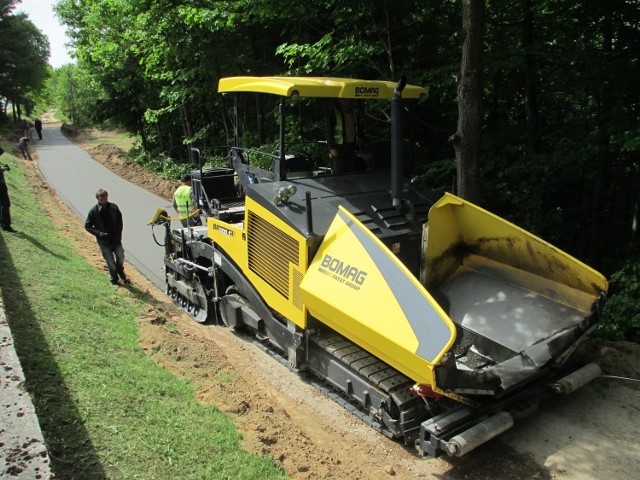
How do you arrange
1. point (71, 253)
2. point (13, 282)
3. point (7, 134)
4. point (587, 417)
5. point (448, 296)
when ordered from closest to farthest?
point (587, 417)
point (448, 296)
point (13, 282)
point (71, 253)
point (7, 134)

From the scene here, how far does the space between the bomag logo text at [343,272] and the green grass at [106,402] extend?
5.05 ft

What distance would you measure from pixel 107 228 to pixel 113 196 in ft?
29.3

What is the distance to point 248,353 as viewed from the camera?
6.37m

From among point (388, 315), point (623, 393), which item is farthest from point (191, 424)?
point (623, 393)

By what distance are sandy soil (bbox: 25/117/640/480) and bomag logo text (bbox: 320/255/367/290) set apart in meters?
1.40

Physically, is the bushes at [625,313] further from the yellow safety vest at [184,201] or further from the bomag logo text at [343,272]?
the yellow safety vest at [184,201]

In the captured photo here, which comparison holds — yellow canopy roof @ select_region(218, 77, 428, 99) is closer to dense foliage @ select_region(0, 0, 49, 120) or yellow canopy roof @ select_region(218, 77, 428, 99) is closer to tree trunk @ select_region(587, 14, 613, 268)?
tree trunk @ select_region(587, 14, 613, 268)

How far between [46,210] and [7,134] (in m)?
25.9

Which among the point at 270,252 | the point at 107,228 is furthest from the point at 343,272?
the point at 107,228

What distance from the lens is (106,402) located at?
4062mm

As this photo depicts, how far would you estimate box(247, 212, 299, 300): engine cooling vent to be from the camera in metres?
5.23

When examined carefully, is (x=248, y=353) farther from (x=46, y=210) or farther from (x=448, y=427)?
(x=46, y=210)

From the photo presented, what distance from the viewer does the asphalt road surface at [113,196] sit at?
1052 cm

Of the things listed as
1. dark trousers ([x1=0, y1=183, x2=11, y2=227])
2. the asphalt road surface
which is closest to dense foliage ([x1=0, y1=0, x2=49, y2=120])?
the asphalt road surface
